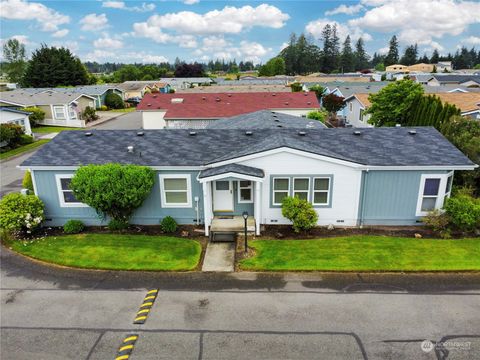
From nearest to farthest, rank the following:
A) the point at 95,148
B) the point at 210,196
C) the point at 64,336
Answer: the point at 64,336 → the point at 210,196 → the point at 95,148

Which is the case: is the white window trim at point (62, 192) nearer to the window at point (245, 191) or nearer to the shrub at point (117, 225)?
the shrub at point (117, 225)

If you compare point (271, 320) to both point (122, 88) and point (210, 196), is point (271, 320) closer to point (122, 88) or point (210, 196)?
point (210, 196)

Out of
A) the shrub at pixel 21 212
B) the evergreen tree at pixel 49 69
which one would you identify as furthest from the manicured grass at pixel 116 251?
the evergreen tree at pixel 49 69

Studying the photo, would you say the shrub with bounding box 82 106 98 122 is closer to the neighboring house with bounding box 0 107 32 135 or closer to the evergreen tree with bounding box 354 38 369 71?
the neighboring house with bounding box 0 107 32 135

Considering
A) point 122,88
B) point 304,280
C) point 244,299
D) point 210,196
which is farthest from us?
point 122,88

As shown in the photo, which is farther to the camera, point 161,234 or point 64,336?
point 161,234

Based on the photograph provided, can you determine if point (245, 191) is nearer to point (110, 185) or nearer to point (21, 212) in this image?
point (110, 185)

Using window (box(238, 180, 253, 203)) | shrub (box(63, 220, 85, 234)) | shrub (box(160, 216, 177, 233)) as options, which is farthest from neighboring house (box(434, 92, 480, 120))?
shrub (box(63, 220, 85, 234))

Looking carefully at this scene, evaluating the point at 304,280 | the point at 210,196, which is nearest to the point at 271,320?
the point at 304,280
